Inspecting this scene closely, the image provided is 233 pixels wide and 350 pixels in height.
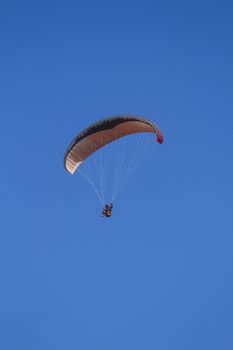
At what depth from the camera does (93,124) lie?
40.1 m

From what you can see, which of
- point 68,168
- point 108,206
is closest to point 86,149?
point 68,168

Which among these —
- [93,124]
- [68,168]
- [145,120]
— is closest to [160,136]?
[145,120]

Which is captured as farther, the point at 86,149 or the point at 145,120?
the point at 86,149

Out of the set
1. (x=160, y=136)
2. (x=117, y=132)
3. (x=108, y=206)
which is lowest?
(x=108, y=206)

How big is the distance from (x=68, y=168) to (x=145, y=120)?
6278mm

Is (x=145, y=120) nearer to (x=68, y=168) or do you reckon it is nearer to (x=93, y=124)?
(x=93, y=124)

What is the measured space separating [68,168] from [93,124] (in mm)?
3668

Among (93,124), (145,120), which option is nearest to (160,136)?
(145,120)

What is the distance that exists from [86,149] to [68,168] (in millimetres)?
1639

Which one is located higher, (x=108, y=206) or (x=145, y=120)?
(x=145, y=120)

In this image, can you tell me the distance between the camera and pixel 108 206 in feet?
129

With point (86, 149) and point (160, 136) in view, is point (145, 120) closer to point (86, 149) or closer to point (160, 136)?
point (160, 136)

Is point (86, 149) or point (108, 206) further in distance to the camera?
point (86, 149)

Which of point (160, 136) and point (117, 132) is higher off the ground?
point (117, 132)
